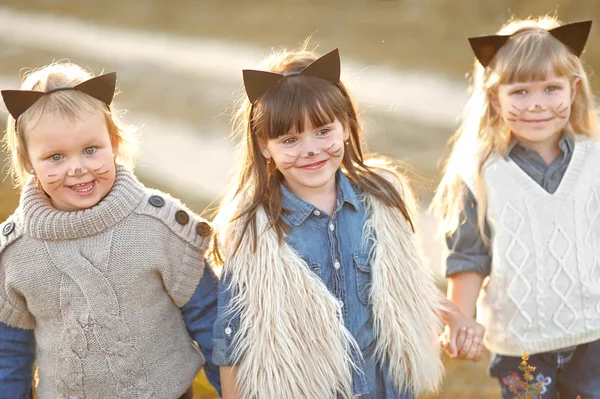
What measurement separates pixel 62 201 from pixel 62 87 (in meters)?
0.35

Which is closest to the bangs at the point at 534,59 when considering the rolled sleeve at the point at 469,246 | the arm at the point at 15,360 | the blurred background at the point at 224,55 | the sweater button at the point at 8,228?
the rolled sleeve at the point at 469,246

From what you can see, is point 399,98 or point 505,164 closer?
point 505,164

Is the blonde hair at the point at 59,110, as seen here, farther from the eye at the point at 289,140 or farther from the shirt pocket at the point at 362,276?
the shirt pocket at the point at 362,276

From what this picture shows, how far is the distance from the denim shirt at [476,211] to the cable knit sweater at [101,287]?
0.93m

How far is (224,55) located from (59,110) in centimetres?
550

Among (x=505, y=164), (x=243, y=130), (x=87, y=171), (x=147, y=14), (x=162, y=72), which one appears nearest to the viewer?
(x=87, y=171)

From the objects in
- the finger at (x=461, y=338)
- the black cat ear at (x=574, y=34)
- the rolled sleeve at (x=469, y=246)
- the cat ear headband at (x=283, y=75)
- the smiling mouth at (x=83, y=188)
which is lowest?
the finger at (x=461, y=338)

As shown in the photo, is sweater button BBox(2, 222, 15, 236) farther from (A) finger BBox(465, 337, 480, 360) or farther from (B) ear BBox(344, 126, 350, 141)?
(A) finger BBox(465, 337, 480, 360)

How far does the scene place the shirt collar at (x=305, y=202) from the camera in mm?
2590

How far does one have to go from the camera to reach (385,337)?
8.40 feet

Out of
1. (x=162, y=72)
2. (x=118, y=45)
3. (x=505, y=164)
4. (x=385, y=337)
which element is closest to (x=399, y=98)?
(x=162, y=72)

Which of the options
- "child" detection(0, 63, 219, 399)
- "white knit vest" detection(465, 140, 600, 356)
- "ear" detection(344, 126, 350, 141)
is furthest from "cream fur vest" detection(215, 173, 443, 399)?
"white knit vest" detection(465, 140, 600, 356)

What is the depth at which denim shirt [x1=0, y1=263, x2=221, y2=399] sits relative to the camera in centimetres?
262

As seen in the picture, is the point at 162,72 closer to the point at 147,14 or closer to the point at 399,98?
the point at 147,14
